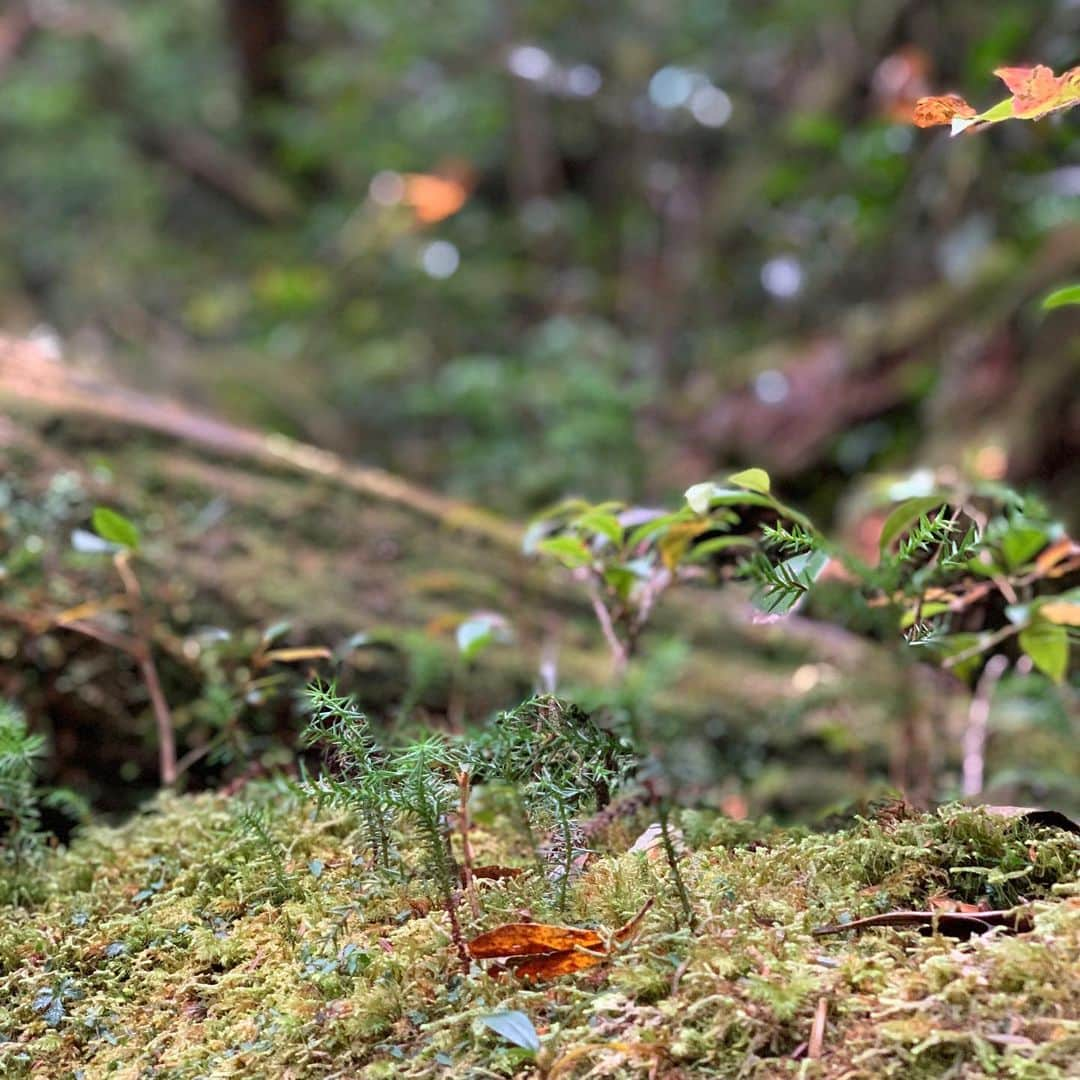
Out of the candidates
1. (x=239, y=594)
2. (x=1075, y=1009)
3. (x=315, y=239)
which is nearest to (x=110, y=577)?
(x=239, y=594)

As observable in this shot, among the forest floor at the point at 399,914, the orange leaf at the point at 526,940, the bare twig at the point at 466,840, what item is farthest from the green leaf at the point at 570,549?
the orange leaf at the point at 526,940

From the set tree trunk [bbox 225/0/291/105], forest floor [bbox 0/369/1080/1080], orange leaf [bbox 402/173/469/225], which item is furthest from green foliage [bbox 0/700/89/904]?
tree trunk [bbox 225/0/291/105]

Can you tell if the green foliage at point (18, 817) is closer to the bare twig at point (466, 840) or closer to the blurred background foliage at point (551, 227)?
the bare twig at point (466, 840)

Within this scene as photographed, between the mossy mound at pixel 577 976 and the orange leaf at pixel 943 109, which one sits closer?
the mossy mound at pixel 577 976

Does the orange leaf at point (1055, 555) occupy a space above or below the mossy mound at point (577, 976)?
above

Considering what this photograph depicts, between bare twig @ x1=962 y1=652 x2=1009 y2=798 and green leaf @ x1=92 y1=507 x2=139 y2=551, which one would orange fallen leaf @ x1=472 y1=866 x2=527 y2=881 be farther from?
bare twig @ x1=962 y1=652 x2=1009 y2=798

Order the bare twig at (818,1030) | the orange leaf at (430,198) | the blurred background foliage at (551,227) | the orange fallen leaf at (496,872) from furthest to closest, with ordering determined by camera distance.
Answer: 1. the orange leaf at (430,198)
2. the blurred background foliage at (551,227)
3. the orange fallen leaf at (496,872)
4. the bare twig at (818,1030)

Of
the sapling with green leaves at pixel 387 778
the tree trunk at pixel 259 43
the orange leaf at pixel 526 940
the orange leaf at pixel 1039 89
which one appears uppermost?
the tree trunk at pixel 259 43
